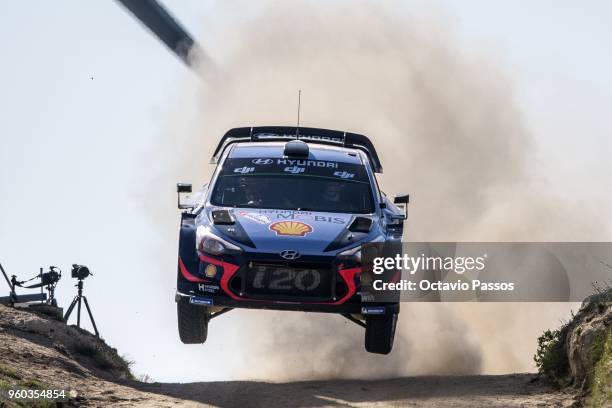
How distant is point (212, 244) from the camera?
13000 mm

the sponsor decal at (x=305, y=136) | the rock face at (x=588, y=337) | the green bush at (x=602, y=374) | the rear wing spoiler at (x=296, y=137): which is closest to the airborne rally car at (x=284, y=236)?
the rear wing spoiler at (x=296, y=137)

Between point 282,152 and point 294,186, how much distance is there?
775 millimetres

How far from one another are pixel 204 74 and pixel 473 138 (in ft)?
21.2

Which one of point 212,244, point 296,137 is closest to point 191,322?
point 212,244

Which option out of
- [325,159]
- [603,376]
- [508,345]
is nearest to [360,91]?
[508,345]

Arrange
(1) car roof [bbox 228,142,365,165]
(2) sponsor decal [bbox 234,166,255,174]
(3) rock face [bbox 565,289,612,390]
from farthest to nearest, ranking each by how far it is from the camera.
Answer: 1. (1) car roof [bbox 228,142,365,165]
2. (2) sponsor decal [bbox 234,166,255,174]
3. (3) rock face [bbox 565,289,612,390]

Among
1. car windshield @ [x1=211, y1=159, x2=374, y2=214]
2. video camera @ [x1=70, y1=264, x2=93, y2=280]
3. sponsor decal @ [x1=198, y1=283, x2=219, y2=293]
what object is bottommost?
sponsor decal @ [x1=198, y1=283, x2=219, y2=293]

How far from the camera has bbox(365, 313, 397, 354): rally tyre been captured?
43.5 ft

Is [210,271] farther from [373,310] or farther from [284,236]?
[373,310]

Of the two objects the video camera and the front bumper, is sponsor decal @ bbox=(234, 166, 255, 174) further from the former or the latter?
the video camera

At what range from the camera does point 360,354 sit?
51.1ft

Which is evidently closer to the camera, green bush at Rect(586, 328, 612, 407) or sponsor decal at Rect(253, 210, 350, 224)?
green bush at Rect(586, 328, 612, 407)

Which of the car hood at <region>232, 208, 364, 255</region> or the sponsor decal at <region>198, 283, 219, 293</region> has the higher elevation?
the car hood at <region>232, 208, 364, 255</region>

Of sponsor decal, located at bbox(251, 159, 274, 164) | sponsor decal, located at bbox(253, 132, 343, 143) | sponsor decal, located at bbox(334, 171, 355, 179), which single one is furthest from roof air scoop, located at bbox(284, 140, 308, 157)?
sponsor decal, located at bbox(253, 132, 343, 143)
